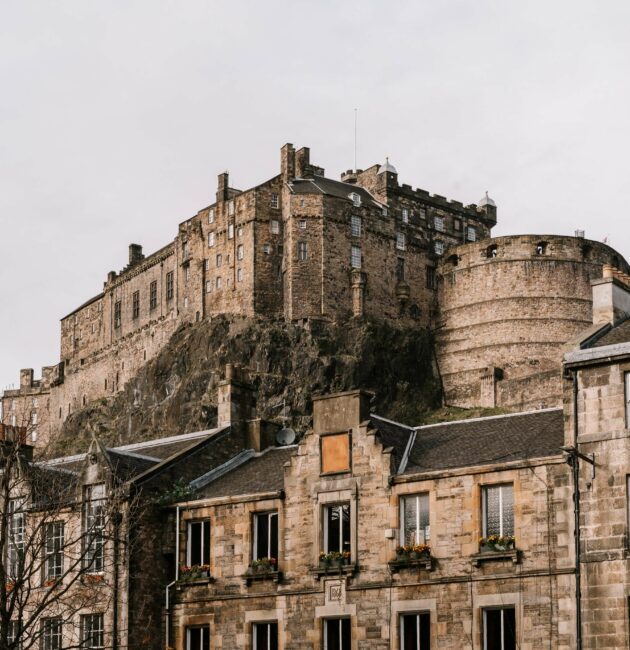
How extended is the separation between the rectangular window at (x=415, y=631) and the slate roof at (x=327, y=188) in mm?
75901

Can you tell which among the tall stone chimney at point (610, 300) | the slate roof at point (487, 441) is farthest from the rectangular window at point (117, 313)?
the tall stone chimney at point (610, 300)

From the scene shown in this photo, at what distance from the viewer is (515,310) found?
112 m

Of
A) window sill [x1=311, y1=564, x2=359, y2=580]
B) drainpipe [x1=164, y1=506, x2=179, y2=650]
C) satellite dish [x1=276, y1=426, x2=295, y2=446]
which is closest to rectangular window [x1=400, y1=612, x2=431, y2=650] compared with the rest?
window sill [x1=311, y1=564, x2=359, y2=580]

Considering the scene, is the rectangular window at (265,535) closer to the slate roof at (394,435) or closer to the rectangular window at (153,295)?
the slate roof at (394,435)

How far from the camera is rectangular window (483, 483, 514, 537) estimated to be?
37.4 m

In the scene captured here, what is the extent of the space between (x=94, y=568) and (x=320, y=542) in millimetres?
7310

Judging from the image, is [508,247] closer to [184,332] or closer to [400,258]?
[400,258]

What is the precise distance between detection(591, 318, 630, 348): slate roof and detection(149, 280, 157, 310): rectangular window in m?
88.8

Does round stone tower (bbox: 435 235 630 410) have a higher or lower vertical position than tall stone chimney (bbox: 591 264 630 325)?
higher

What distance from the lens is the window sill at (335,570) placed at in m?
39.3

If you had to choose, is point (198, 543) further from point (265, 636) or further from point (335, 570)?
point (335, 570)

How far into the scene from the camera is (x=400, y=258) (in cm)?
11600

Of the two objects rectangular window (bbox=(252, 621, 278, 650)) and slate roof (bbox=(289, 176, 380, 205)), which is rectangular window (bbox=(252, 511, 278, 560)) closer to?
rectangular window (bbox=(252, 621, 278, 650))

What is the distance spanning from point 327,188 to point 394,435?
7469 cm
